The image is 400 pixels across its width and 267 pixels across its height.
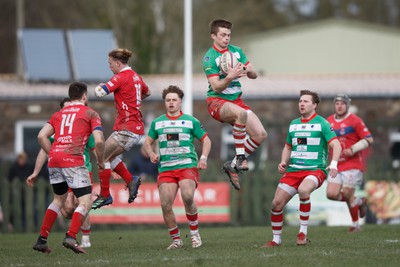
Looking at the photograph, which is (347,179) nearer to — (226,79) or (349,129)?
(349,129)

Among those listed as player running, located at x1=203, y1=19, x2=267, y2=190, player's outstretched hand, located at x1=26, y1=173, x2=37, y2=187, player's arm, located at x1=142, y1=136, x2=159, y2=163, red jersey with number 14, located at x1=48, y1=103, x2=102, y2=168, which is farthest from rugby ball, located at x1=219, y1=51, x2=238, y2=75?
player's outstretched hand, located at x1=26, y1=173, x2=37, y2=187

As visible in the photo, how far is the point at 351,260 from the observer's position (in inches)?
446

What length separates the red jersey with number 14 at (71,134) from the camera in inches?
488

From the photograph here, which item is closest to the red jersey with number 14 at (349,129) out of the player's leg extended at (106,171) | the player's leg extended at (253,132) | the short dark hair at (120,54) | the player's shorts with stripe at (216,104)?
the player's leg extended at (253,132)

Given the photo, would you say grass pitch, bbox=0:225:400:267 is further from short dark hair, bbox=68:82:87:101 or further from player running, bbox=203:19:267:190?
short dark hair, bbox=68:82:87:101

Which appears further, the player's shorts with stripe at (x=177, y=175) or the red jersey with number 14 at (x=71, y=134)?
the player's shorts with stripe at (x=177, y=175)

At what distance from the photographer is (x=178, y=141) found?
43.8 feet

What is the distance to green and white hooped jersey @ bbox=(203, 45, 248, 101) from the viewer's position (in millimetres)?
12961

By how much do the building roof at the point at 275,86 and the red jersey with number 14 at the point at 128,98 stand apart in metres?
13.8

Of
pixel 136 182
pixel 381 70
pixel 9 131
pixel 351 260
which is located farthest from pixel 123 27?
pixel 351 260

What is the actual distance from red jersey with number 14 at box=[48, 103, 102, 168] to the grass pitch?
126 cm

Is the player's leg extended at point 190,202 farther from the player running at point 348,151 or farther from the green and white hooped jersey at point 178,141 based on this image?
the player running at point 348,151

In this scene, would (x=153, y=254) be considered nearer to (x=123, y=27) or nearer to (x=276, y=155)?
(x=276, y=155)

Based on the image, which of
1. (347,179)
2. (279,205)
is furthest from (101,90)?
(347,179)
